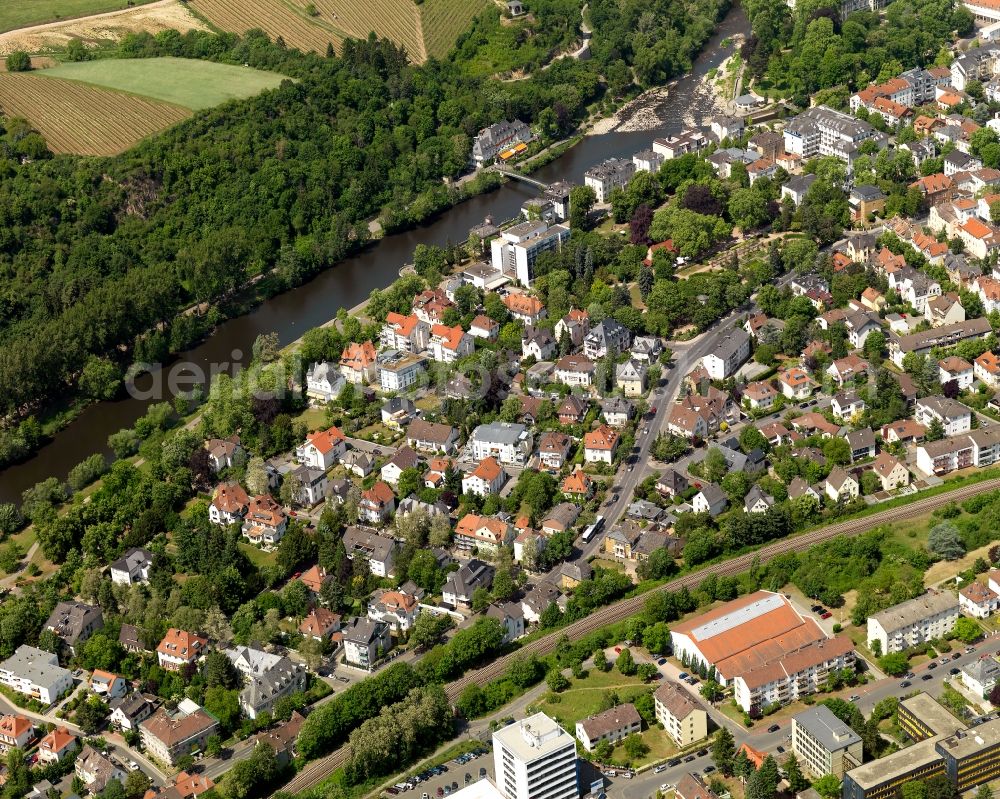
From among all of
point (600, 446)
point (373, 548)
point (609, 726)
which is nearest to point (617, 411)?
point (600, 446)

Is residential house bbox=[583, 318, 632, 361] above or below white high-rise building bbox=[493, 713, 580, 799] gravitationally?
above

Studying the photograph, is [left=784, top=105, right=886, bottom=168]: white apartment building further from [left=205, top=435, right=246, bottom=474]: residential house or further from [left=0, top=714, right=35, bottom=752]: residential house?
[left=0, top=714, right=35, bottom=752]: residential house

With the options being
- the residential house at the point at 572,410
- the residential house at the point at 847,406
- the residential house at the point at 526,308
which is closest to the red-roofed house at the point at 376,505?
the residential house at the point at 572,410

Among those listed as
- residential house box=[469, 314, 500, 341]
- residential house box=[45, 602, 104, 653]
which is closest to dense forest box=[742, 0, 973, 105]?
residential house box=[469, 314, 500, 341]

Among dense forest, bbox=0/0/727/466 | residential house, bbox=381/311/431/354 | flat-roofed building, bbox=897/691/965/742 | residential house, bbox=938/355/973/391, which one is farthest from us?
dense forest, bbox=0/0/727/466

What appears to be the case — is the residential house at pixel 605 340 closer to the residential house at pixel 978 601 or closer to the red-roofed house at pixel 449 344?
the red-roofed house at pixel 449 344

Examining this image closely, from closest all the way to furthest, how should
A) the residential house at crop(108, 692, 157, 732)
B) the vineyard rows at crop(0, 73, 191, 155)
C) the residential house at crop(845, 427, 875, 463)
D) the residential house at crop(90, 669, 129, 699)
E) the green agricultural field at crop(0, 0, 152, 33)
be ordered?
the residential house at crop(108, 692, 157, 732) < the residential house at crop(90, 669, 129, 699) < the residential house at crop(845, 427, 875, 463) < the vineyard rows at crop(0, 73, 191, 155) < the green agricultural field at crop(0, 0, 152, 33)

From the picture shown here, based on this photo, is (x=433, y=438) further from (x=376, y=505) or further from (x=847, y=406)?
(x=847, y=406)
